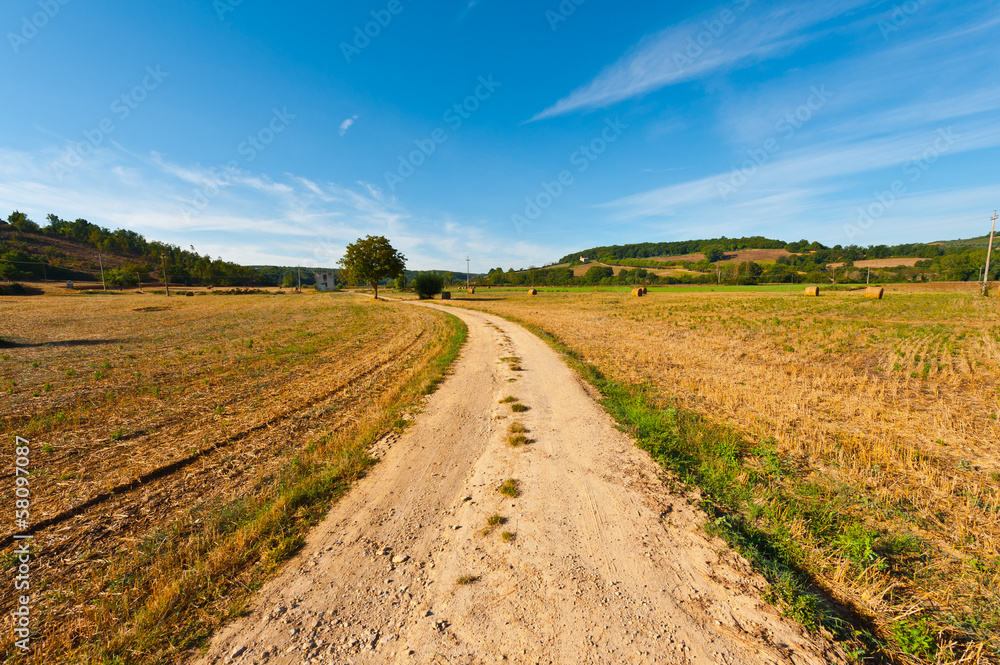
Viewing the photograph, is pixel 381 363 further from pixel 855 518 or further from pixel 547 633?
pixel 855 518

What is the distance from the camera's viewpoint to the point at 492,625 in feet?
11.6

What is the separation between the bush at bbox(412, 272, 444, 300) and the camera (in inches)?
2863

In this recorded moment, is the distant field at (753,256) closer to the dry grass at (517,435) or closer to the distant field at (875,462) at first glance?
the distant field at (875,462)

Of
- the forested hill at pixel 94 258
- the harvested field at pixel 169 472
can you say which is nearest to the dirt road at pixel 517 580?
the harvested field at pixel 169 472

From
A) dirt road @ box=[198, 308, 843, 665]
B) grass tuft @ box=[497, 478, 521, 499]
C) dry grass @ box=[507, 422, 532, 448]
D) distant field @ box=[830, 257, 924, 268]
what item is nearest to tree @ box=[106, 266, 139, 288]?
dry grass @ box=[507, 422, 532, 448]

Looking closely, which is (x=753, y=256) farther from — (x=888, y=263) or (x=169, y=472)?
(x=169, y=472)

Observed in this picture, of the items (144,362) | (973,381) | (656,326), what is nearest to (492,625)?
(973,381)

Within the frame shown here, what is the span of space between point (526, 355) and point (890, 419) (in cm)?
1177

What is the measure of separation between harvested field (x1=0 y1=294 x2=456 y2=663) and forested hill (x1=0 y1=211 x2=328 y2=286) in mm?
109714

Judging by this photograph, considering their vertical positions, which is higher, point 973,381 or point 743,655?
point 973,381

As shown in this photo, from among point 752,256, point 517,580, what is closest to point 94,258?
point 517,580

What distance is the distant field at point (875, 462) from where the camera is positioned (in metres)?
3.89

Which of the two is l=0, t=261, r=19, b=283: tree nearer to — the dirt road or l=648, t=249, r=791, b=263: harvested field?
the dirt road

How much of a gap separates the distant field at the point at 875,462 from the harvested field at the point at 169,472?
670 centimetres
